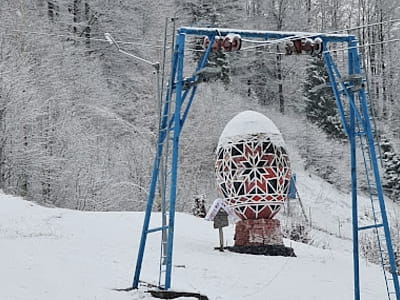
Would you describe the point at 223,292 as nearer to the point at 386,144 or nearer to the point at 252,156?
the point at 252,156

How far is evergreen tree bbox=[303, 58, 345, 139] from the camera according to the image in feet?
137

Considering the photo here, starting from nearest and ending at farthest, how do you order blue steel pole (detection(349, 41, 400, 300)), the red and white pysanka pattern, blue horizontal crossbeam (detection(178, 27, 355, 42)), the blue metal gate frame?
blue steel pole (detection(349, 41, 400, 300)) → the blue metal gate frame → blue horizontal crossbeam (detection(178, 27, 355, 42)) → the red and white pysanka pattern

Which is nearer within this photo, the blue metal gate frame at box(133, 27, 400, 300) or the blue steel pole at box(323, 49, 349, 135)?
the blue metal gate frame at box(133, 27, 400, 300)

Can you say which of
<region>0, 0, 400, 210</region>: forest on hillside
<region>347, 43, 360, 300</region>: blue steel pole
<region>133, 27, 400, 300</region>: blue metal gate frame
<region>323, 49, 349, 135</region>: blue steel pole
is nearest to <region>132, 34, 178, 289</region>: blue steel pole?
<region>133, 27, 400, 300</region>: blue metal gate frame

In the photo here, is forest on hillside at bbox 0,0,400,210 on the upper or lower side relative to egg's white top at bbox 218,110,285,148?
upper

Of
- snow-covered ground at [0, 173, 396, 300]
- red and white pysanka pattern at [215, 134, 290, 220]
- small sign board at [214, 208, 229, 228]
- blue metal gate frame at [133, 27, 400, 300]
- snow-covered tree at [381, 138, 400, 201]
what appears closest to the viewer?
blue metal gate frame at [133, 27, 400, 300]

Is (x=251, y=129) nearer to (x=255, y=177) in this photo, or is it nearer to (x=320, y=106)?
(x=255, y=177)

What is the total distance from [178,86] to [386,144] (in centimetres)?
2884

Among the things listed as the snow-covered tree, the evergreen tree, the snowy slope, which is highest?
the evergreen tree

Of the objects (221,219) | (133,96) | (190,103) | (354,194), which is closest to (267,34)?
(190,103)

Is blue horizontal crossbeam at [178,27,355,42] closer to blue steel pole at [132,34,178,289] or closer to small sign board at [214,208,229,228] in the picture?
blue steel pole at [132,34,178,289]

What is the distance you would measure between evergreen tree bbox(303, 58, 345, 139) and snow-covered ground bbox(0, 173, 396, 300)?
23.7m

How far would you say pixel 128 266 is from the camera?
1232 cm

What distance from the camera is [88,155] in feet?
88.0
